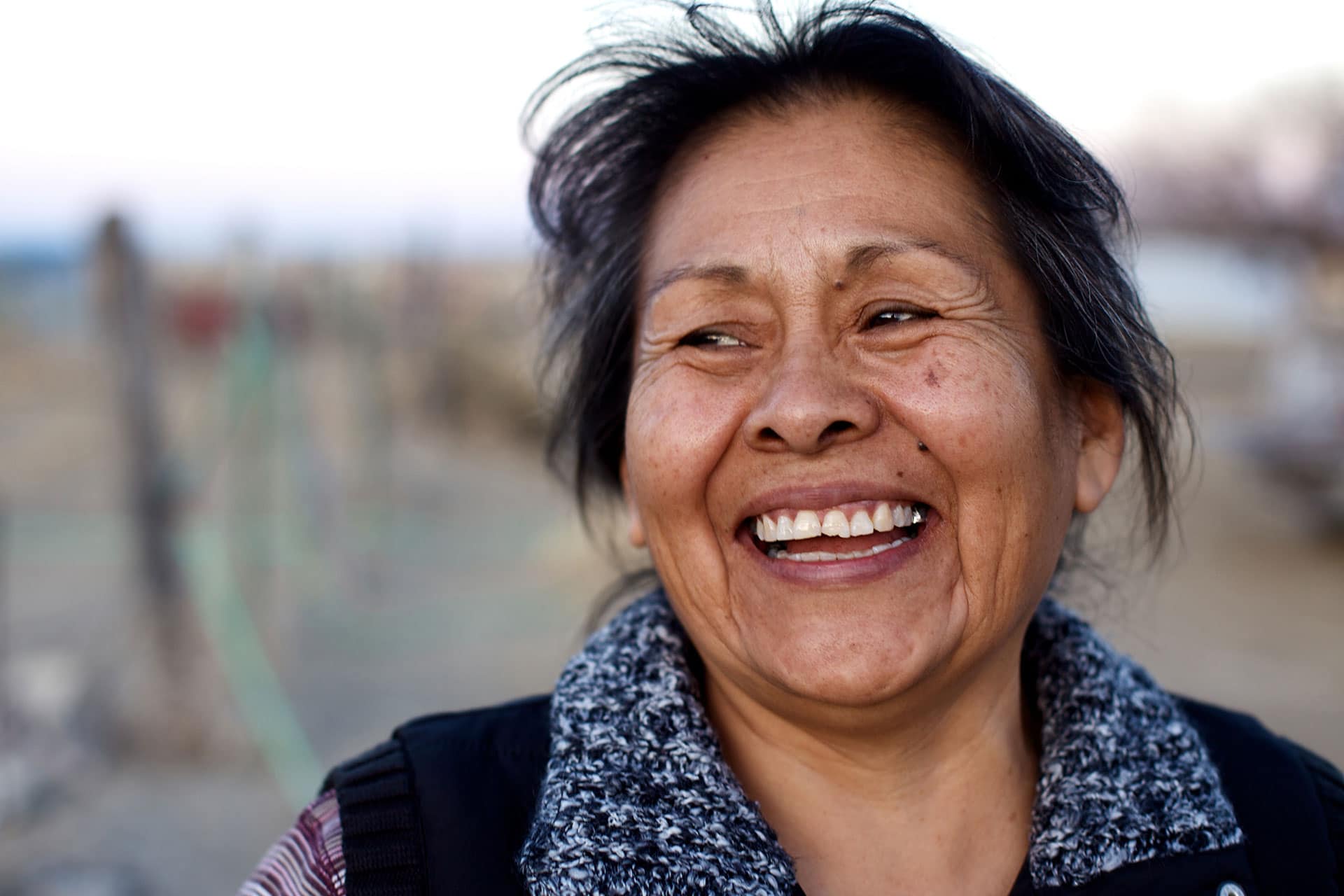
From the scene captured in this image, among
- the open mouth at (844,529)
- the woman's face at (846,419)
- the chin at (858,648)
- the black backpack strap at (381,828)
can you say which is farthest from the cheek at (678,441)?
the black backpack strap at (381,828)

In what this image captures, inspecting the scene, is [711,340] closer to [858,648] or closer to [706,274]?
[706,274]

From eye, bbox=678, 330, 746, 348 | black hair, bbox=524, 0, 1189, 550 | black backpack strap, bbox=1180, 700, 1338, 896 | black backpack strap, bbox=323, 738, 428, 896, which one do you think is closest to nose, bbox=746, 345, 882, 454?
eye, bbox=678, 330, 746, 348

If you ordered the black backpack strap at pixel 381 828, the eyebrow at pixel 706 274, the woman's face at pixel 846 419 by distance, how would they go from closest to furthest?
the black backpack strap at pixel 381 828 → the woman's face at pixel 846 419 → the eyebrow at pixel 706 274

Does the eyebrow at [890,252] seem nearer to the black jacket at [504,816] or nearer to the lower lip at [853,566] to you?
the lower lip at [853,566]

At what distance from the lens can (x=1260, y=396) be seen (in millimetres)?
16688

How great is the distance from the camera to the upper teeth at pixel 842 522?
1.46 metres

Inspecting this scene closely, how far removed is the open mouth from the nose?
9 cm

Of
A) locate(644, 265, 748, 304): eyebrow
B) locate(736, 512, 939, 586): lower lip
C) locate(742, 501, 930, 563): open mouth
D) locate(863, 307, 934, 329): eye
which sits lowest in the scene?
locate(736, 512, 939, 586): lower lip

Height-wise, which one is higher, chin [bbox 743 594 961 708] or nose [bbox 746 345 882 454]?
nose [bbox 746 345 882 454]

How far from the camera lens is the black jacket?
4.46 ft

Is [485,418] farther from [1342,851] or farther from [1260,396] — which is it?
[1342,851]

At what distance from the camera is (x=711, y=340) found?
1630 mm

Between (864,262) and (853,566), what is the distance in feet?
1.35

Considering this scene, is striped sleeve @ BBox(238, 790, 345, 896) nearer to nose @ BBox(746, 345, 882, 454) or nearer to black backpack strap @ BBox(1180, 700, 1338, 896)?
nose @ BBox(746, 345, 882, 454)
